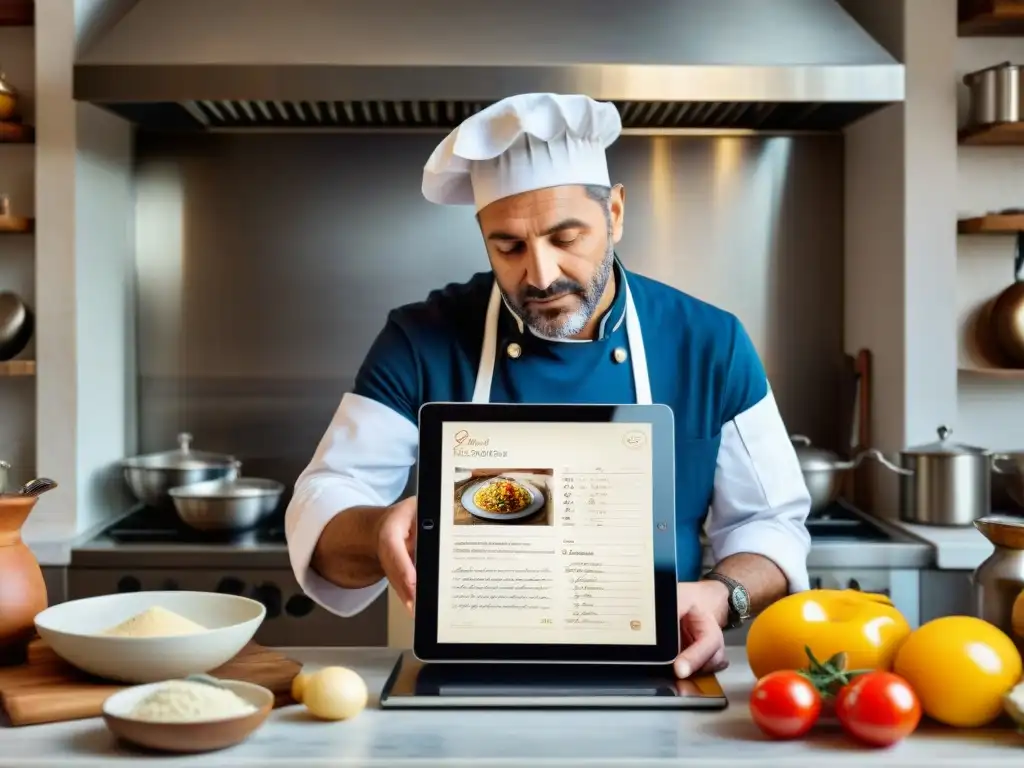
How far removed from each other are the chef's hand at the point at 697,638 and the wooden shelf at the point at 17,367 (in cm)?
183

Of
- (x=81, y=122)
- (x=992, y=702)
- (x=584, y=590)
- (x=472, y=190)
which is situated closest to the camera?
(x=992, y=702)

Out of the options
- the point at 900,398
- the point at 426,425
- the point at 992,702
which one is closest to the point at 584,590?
the point at 426,425

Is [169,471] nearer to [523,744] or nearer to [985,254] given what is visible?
[523,744]

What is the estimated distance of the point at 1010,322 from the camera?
277cm

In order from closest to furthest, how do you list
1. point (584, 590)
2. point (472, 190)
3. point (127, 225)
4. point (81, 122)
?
1. point (584, 590)
2. point (472, 190)
3. point (81, 122)
4. point (127, 225)

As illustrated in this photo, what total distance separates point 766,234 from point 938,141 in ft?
1.73

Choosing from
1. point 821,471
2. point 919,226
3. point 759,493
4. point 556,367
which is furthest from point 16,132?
point 919,226

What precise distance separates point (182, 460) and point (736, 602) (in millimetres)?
1705

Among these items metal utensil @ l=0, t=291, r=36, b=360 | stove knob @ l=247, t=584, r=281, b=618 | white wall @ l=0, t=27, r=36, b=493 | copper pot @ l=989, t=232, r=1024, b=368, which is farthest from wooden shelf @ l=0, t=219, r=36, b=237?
copper pot @ l=989, t=232, r=1024, b=368

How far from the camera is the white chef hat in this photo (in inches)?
63.2

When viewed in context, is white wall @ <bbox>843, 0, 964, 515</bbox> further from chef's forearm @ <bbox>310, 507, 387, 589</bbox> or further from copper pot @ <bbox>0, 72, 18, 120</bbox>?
copper pot @ <bbox>0, 72, 18, 120</bbox>

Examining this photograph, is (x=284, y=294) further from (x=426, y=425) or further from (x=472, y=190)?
(x=426, y=425)

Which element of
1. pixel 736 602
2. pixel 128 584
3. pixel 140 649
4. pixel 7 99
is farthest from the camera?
pixel 7 99

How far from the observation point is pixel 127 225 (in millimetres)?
3057
